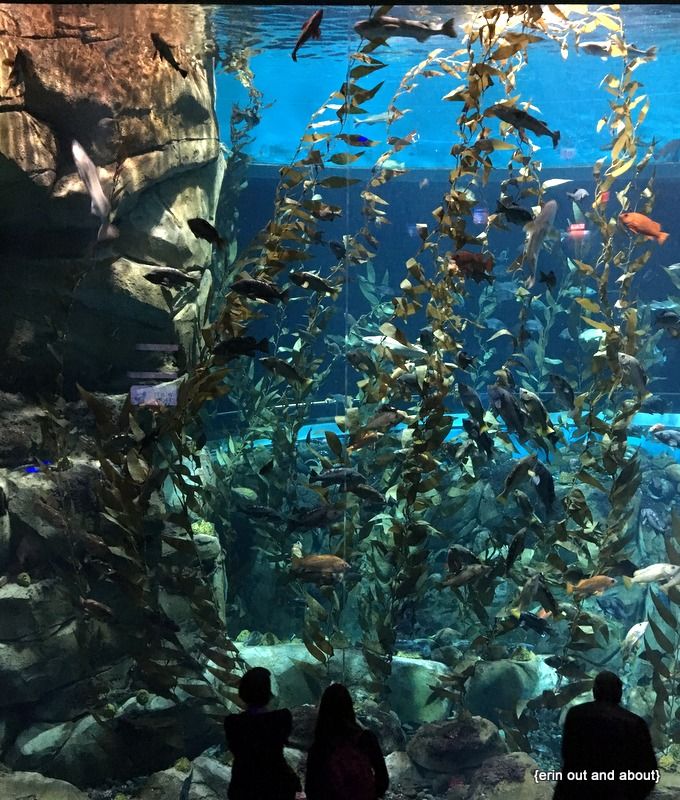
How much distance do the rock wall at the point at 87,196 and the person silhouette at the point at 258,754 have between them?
3.17 meters

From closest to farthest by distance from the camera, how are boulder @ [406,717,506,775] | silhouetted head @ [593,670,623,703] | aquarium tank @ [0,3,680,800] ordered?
silhouetted head @ [593,670,623,703] → aquarium tank @ [0,3,680,800] → boulder @ [406,717,506,775]

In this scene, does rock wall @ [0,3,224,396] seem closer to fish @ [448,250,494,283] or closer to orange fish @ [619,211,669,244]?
fish @ [448,250,494,283]

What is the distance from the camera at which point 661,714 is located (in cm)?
554

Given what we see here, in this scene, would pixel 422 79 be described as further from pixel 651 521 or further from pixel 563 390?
pixel 563 390

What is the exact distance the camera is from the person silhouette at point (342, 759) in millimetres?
2812

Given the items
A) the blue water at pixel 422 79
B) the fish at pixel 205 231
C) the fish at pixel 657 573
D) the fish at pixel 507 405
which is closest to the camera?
the fish at pixel 205 231

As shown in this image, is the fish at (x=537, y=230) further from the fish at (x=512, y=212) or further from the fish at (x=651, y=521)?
the fish at (x=651, y=521)

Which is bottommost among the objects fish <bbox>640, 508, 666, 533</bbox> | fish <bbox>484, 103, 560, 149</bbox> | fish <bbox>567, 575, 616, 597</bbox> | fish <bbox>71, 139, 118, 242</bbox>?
fish <bbox>640, 508, 666, 533</bbox>

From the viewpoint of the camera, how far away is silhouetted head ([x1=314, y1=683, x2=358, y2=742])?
9.52ft

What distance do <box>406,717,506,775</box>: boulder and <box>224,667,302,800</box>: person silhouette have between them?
10.1 feet

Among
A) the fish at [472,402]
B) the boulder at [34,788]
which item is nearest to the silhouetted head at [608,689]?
the fish at [472,402]

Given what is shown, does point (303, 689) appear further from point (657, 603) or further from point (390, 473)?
point (657, 603)

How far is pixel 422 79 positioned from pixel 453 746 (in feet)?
74.3

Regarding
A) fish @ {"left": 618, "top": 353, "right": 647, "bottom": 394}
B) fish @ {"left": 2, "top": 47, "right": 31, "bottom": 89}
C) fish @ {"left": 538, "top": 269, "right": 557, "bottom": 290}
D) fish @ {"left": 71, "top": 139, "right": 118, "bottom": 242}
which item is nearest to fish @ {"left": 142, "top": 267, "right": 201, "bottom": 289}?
fish @ {"left": 71, "top": 139, "right": 118, "bottom": 242}
